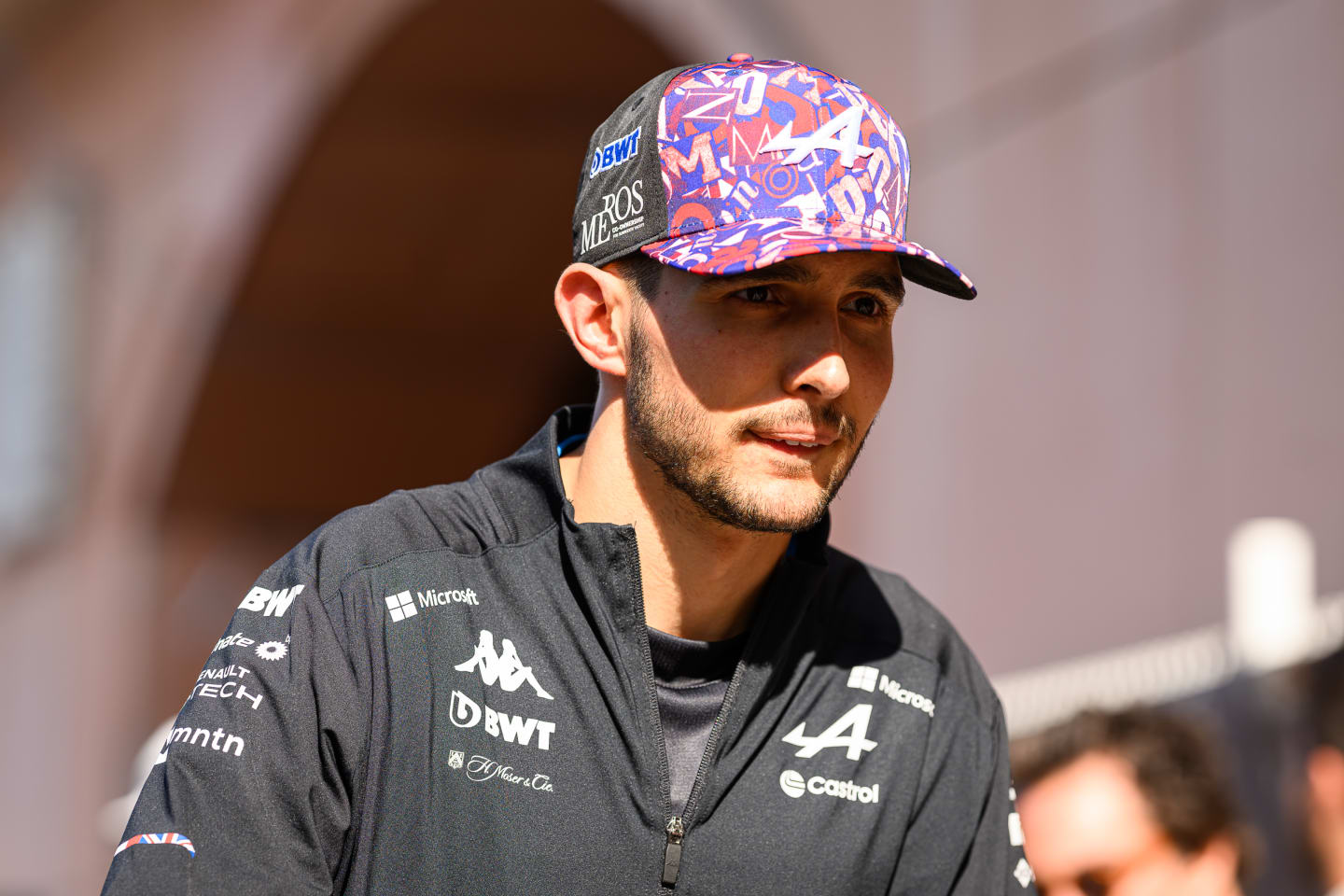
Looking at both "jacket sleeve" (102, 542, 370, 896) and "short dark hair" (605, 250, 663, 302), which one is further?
"short dark hair" (605, 250, 663, 302)

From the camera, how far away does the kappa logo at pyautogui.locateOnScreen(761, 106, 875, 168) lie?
2023mm

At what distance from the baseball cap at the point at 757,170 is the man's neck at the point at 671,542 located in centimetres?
29

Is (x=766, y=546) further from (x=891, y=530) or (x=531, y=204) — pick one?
(x=531, y=204)

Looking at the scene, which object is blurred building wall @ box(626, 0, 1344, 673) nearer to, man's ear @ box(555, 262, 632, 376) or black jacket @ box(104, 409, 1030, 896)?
black jacket @ box(104, 409, 1030, 896)

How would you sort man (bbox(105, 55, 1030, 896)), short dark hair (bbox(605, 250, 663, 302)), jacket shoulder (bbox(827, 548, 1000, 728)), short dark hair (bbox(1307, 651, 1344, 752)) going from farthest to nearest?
short dark hair (bbox(1307, 651, 1344, 752)) → jacket shoulder (bbox(827, 548, 1000, 728)) → short dark hair (bbox(605, 250, 663, 302)) → man (bbox(105, 55, 1030, 896))

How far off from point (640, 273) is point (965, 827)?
0.89 meters

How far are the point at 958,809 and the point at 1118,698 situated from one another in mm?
2307

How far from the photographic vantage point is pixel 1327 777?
350 centimetres

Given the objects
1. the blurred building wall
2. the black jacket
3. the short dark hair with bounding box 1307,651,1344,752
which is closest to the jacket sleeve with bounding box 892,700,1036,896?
the black jacket

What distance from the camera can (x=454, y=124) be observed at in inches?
318

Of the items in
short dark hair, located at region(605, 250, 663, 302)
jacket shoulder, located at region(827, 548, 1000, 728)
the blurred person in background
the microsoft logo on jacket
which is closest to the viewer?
the microsoft logo on jacket

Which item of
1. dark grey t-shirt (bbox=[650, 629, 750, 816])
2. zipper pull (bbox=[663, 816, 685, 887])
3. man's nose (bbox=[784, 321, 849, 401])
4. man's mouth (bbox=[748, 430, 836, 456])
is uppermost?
man's nose (bbox=[784, 321, 849, 401])

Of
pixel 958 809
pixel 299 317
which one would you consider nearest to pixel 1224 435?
pixel 958 809

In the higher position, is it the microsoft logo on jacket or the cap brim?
the cap brim
